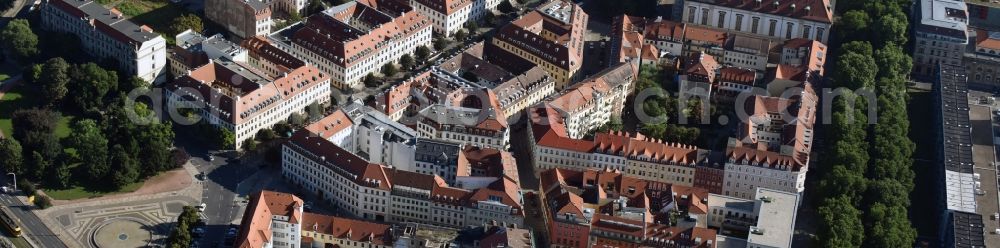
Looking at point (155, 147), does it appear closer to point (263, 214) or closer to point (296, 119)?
point (296, 119)

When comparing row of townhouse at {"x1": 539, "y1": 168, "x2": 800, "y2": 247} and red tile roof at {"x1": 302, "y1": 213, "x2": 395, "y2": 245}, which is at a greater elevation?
row of townhouse at {"x1": 539, "y1": 168, "x2": 800, "y2": 247}

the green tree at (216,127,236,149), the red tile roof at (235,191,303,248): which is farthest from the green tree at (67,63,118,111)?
the red tile roof at (235,191,303,248)

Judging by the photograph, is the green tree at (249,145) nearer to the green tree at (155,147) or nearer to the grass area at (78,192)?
the green tree at (155,147)

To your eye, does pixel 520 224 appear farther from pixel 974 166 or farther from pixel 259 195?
pixel 974 166

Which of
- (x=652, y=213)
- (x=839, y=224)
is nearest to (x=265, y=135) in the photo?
(x=652, y=213)

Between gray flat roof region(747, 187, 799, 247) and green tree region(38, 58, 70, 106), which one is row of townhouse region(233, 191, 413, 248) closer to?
gray flat roof region(747, 187, 799, 247)

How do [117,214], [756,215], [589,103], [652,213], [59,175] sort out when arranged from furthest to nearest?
[589,103], [59,175], [756,215], [117,214], [652,213]

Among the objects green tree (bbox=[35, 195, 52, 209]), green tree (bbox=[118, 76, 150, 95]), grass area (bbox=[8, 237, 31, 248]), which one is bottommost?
grass area (bbox=[8, 237, 31, 248])
